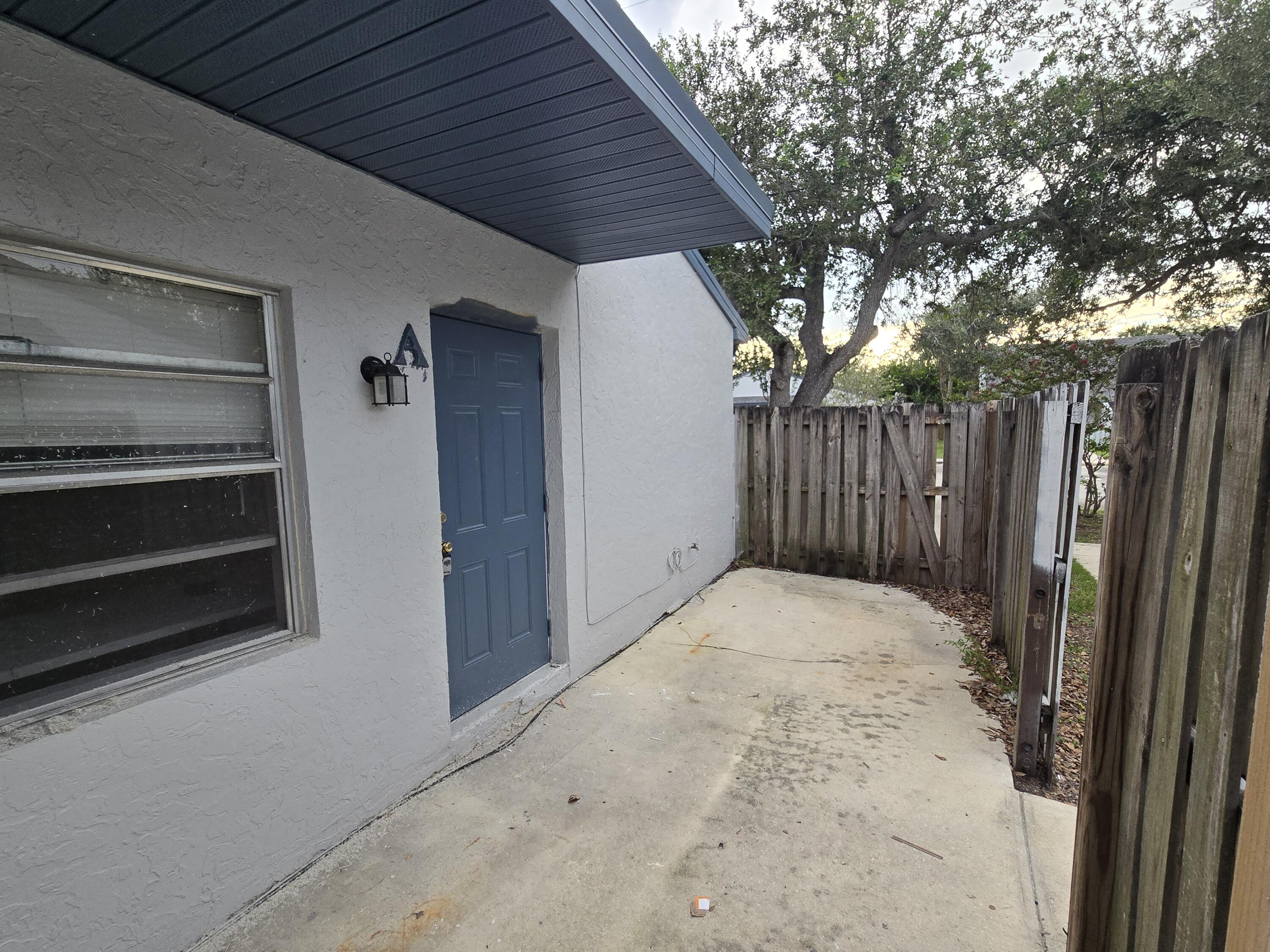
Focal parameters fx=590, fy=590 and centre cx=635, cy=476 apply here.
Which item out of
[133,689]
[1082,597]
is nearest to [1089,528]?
[1082,597]

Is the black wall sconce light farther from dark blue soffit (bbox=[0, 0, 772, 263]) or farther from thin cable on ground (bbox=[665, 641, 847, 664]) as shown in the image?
thin cable on ground (bbox=[665, 641, 847, 664])

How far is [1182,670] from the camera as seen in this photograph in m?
1.09

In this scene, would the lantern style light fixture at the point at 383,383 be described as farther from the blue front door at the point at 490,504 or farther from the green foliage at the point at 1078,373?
the green foliage at the point at 1078,373

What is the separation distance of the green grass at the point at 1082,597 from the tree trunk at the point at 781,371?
585 centimetres

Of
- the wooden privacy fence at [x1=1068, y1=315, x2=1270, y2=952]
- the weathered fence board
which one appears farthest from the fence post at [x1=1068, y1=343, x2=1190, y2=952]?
the weathered fence board

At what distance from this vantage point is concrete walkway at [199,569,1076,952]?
2051 mm

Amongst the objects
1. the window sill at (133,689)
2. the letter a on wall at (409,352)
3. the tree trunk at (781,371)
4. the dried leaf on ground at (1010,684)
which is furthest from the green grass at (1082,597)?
the tree trunk at (781,371)

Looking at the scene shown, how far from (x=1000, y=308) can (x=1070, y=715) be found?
8.72 metres

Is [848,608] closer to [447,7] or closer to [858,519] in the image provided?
[858,519]

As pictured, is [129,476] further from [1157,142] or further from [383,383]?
[1157,142]

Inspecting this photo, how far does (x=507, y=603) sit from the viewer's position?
359 cm

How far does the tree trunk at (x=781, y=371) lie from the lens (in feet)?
36.2

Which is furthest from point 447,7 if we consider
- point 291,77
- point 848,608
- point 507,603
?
point 848,608

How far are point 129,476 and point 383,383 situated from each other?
94 centimetres
